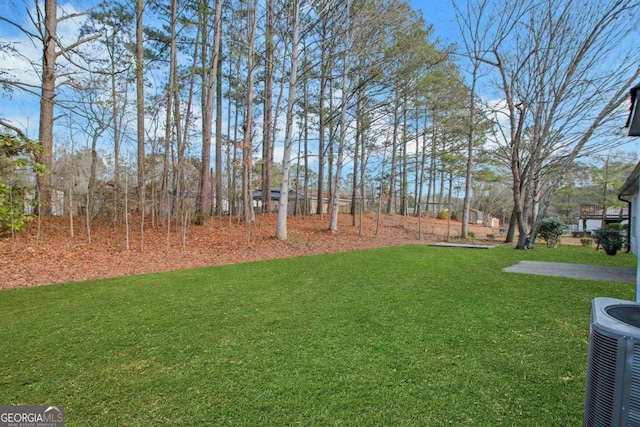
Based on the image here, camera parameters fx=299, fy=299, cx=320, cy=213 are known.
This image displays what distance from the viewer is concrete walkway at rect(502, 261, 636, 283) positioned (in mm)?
5137

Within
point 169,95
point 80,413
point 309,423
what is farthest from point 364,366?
point 169,95

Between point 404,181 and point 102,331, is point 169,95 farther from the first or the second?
point 404,181

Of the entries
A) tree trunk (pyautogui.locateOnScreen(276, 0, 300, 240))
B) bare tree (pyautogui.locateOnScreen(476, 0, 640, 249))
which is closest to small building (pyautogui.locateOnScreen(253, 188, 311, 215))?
tree trunk (pyautogui.locateOnScreen(276, 0, 300, 240))

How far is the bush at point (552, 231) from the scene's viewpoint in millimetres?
10797

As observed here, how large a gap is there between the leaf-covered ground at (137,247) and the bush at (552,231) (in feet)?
15.3

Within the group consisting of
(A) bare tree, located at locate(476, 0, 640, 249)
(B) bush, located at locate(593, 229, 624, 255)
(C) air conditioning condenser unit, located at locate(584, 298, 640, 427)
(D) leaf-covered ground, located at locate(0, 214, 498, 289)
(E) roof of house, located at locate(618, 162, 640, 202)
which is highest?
(A) bare tree, located at locate(476, 0, 640, 249)

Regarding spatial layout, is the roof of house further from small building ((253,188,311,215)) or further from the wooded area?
small building ((253,188,311,215))

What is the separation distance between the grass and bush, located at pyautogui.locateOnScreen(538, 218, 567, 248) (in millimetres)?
7519

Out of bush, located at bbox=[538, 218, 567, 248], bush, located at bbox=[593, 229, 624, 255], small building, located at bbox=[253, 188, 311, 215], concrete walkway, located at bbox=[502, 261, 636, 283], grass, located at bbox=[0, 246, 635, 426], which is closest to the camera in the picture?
grass, located at bbox=[0, 246, 635, 426]

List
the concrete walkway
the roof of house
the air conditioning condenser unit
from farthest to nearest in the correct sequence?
the roof of house < the concrete walkway < the air conditioning condenser unit

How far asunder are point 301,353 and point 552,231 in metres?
12.2

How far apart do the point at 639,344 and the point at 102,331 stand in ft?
12.0

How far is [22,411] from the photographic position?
1.71m

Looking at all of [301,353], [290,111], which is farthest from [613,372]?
[290,111]
